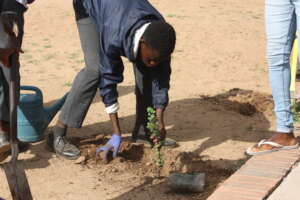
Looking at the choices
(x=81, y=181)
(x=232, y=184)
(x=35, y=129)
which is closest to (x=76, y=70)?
(x=35, y=129)

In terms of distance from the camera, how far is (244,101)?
6.39 m

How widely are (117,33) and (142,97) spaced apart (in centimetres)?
105

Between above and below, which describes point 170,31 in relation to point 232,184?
above

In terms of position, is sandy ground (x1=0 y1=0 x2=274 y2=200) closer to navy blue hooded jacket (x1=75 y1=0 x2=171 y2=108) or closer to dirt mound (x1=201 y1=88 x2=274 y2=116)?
dirt mound (x1=201 y1=88 x2=274 y2=116)

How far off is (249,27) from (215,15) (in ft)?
2.84

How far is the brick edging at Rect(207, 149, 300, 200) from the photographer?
3.51m

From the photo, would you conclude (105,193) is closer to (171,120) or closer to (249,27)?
(171,120)

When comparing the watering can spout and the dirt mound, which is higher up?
the watering can spout

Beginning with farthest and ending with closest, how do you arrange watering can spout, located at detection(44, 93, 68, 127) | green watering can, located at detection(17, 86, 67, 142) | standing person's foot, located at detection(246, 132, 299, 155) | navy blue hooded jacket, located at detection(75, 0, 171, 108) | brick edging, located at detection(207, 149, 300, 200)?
1. watering can spout, located at detection(44, 93, 68, 127)
2. green watering can, located at detection(17, 86, 67, 142)
3. standing person's foot, located at detection(246, 132, 299, 155)
4. navy blue hooded jacket, located at detection(75, 0, 171, 108)
5. brick edging, located at detection(207, 149, 300, 200)

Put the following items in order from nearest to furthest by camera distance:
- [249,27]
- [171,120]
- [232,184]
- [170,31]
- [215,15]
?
[232,184] < [170,31] < [171,120] < [249,27] < [215,15]

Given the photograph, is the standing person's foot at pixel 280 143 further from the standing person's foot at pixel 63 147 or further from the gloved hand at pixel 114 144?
the standing person's foot at pixel 63 147

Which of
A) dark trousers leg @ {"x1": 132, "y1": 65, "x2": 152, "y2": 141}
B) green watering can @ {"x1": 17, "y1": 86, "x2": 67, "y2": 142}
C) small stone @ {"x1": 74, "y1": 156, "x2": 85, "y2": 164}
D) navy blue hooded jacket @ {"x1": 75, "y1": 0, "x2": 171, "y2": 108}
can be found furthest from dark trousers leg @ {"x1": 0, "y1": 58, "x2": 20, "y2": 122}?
dark trousers leg @ {"x1": 132, "y1": 65, "x2": 152, "y2": 141}

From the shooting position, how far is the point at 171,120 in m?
5.93

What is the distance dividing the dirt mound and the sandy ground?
0.01 m
